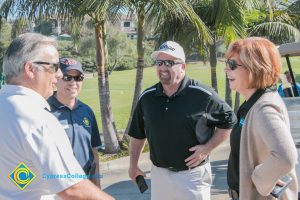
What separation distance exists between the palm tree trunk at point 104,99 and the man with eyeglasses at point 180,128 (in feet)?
18.4

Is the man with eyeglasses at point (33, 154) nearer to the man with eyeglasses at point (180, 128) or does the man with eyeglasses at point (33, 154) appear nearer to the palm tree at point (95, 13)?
the man with eyeglasses at point (180, 128)

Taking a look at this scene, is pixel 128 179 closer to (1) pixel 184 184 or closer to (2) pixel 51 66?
(1) pixel 184 184

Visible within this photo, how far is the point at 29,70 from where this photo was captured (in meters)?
2.08

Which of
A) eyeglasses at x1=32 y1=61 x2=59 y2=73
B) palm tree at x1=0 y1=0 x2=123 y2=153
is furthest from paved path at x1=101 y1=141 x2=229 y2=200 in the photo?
eyeglasses at x1=32 y1=61 x2=59 y2=73

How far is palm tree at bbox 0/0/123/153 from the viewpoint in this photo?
26.2ft

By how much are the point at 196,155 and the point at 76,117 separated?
0.99m

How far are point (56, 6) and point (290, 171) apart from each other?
274 inches

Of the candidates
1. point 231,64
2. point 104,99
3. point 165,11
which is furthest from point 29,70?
point 104,99

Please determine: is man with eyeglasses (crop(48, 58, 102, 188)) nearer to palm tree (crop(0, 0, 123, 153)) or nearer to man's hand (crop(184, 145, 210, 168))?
man's hand (crop(184, 145, 210, 168))

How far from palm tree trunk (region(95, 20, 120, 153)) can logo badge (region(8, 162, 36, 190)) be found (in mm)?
7564

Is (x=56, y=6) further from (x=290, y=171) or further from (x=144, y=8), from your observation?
(x=290, y=171)

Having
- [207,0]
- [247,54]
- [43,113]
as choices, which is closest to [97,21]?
[207,0]

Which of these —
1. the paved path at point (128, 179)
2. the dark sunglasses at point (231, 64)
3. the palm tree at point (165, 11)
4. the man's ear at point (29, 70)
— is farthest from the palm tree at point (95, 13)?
the man's ear at point (29, 70)

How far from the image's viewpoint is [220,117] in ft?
12.2
